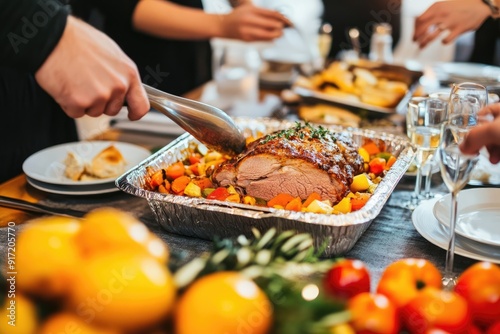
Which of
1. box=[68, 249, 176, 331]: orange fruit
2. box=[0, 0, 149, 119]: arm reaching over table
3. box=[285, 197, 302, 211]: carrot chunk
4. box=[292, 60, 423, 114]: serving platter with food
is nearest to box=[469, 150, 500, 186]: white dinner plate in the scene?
box=[285, 197, 302, 211]: carrot chunk

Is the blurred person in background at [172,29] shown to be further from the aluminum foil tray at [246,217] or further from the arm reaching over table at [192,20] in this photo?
the aluminum foil tray at [246,217]

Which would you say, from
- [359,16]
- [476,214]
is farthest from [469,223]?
[359,16]

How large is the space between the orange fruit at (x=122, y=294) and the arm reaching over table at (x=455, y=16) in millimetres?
2323

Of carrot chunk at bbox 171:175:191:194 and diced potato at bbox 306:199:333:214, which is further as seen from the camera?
carrot chunk at bbox 171:175:191:194

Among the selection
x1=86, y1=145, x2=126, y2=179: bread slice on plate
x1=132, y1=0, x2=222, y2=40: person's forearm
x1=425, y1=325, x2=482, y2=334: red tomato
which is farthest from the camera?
Answer: x1=132, y1=0, x2=222, y2=40: person's forearm

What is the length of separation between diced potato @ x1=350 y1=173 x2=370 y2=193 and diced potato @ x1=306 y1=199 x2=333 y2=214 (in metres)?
0.21

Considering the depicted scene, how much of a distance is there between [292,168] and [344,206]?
19 cm

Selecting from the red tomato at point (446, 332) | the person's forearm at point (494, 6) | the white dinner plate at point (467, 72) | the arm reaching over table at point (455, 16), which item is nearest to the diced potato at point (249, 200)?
the red tomato at point (446, 332)

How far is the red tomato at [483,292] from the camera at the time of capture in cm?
109

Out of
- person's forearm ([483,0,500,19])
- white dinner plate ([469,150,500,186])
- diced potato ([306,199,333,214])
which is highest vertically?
person's forearm ([483,0,500,19])

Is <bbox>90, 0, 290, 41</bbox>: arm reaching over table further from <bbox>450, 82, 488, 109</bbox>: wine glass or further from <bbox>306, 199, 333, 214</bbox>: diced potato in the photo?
<bbox>306, 199, 333, 214</bbox>: diced potato

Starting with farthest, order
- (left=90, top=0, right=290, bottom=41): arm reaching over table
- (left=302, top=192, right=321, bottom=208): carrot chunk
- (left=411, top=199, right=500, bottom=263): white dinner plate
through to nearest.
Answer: (left=90, top=0, right=290, bottom=41): arm reaching over table, (left=302, top=192, right=321, bottom=208): carrot chunk, (left=411, top=199, right=500, bottom=263): white dinner plate

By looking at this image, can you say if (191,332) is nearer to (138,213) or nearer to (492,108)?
(492,108)

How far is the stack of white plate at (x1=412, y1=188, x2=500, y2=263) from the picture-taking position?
1505 millimetres
